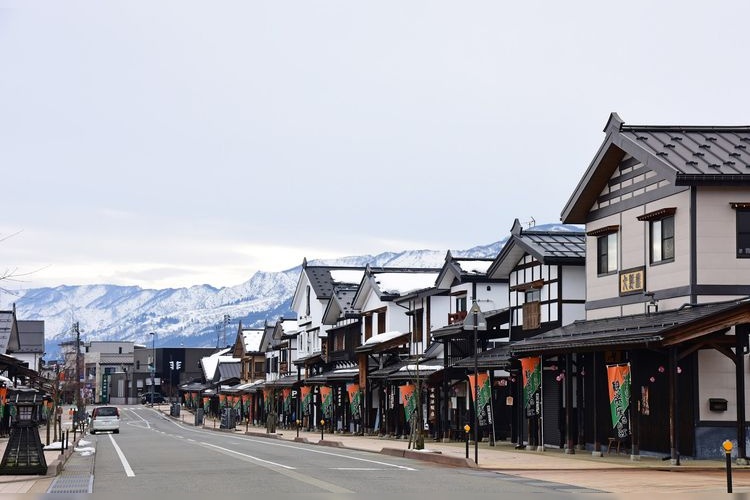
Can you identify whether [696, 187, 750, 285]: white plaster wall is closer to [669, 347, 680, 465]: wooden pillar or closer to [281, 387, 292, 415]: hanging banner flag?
[669, 347, 680, 465]: wooden pillar

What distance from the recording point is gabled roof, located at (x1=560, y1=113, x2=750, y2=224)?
30.5 m

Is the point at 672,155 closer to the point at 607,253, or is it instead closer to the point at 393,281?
the point at 607,253

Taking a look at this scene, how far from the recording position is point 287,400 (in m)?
87.1

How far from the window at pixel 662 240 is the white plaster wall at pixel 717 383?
348 cm

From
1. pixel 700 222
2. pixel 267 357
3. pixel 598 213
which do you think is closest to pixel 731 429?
pixel 700 222

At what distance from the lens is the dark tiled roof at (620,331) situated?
27553 millimetres

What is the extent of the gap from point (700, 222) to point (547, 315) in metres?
11.9

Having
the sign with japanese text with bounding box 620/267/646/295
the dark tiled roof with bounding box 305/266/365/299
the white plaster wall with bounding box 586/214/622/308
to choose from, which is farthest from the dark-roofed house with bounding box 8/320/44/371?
the sign with japanese text with bounding box 620/267/646/295

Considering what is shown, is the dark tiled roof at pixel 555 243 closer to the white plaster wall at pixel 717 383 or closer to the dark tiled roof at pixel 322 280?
the white plaster wall at pixel 717 383

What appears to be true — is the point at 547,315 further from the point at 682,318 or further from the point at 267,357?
the point at 267,357

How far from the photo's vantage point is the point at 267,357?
108m

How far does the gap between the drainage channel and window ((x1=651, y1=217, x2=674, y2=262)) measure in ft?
55.9

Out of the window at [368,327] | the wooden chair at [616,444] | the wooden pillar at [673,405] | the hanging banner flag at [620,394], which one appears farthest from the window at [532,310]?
the window at [368,327]

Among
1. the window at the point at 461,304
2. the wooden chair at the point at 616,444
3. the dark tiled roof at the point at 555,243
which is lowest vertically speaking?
the wooden chair at the point at 616,444
